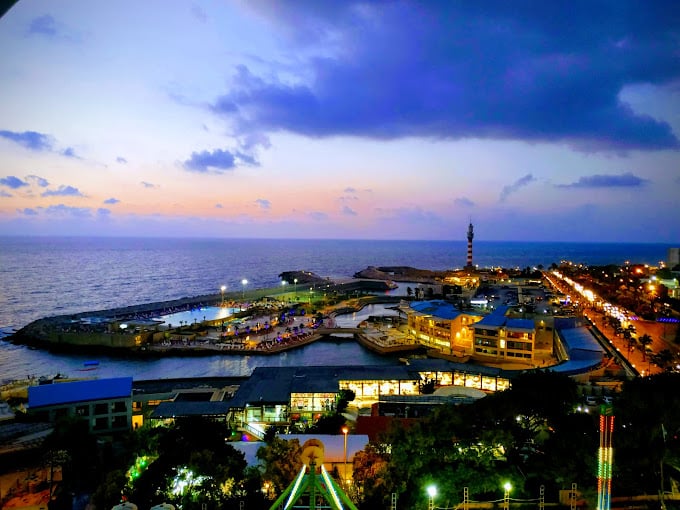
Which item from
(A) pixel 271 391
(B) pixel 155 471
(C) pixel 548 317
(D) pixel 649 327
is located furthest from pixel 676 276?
(B) pixel 155 471

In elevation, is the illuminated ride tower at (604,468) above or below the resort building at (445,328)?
above

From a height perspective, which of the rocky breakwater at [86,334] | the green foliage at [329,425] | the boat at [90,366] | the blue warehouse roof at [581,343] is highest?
the blue warehouse roof at [581,343]

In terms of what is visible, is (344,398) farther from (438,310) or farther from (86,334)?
(86,334)

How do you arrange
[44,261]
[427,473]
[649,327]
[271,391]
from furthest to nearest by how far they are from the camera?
[44,261] → [649,327] → [271,391] → [427,473]

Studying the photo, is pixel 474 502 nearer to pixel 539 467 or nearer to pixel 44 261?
pixel 539 467

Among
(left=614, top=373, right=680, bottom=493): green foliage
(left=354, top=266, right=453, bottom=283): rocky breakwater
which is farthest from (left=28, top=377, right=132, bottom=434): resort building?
(left=354, top=266, right=453, bottom=283): rocky breakwater

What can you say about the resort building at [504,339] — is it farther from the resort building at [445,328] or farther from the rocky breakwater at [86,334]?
the rocky breakwater at [86,334]

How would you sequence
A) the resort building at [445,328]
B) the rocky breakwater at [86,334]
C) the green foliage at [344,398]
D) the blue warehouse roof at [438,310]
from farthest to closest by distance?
1. the rocky breakwater at [86,334]
2. the blue warehouse roof at [438,310]
3. the resort building at [445,328]
4. the green foliage at [344,398]


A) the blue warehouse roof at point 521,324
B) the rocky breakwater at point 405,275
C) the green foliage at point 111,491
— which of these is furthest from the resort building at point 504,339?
the rocky breakwater at point 405,275
